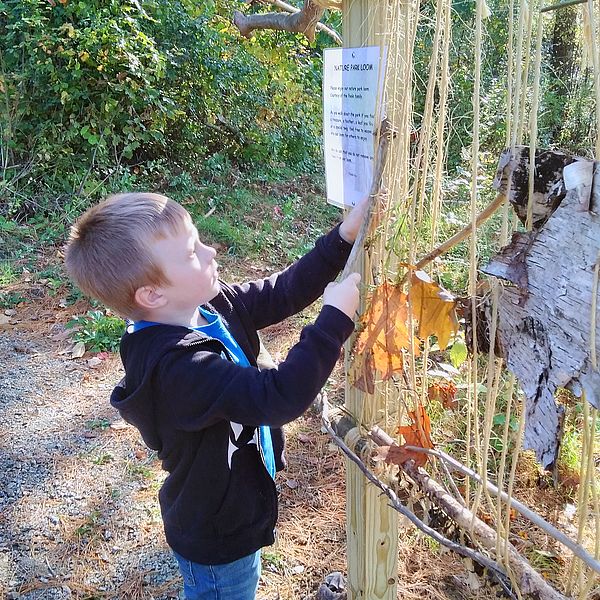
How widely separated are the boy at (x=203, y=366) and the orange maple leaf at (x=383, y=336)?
43 millimetres

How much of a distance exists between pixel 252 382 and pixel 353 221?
15.0 inches

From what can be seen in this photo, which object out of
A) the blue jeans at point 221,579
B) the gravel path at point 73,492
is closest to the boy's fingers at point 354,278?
the blue jeans at point 221,579

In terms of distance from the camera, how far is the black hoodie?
1.03 meters

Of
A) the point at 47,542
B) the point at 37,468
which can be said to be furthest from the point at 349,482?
the point at 37,468

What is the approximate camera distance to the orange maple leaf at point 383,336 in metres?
1.01

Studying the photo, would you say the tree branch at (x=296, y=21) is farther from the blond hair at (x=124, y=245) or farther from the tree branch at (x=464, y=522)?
the tree branch at (x=464, y=522)

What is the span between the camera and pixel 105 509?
7.31ft

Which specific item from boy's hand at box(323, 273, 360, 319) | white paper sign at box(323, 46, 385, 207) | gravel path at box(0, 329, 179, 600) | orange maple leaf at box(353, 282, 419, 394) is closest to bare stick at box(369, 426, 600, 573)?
orange maple leaf at box(353, 282, 419, 394)

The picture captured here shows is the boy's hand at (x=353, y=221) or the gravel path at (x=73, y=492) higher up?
the boy's hand at (x=353, y=221)

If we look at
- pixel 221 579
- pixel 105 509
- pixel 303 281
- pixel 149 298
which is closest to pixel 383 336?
pixel 303 281

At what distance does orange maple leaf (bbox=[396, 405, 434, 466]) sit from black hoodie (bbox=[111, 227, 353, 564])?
0.18 meters

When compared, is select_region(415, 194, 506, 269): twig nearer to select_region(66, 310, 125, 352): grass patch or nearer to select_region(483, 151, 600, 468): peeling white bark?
select_region(483, 151, 600, 468): peeling white bark

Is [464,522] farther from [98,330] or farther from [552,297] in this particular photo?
[98,330]

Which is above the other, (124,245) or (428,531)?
(124,245)
